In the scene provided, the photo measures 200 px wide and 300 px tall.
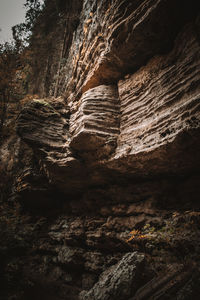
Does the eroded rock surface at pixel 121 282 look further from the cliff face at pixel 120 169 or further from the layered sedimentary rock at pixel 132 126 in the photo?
the layered sedimentary rock at pixel 132 126

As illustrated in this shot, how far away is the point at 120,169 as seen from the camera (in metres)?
5.64

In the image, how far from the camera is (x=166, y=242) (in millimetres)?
4332

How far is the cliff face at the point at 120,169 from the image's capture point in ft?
13.2

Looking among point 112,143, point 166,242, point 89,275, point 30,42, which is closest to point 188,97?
point 112,143

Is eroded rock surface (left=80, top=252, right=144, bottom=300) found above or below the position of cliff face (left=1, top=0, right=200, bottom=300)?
below

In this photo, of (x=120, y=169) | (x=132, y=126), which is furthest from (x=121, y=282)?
(x=132, y=126)

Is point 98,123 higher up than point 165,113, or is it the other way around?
point 98,123

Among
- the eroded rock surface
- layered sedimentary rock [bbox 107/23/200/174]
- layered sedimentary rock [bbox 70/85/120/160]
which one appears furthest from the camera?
layered sedimentary rock [bbox 70/85/120/160]

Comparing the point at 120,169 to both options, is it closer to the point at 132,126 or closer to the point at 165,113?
the point at 132,126

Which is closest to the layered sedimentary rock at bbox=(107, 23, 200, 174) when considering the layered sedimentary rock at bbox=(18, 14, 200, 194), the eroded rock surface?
the layered sedimentary rock at bbox=(18, 14, 200, 194)

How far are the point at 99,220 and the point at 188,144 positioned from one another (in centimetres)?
459

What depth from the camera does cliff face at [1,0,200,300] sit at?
402 centimetres

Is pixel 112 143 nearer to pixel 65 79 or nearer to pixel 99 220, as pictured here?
pixel 99 220

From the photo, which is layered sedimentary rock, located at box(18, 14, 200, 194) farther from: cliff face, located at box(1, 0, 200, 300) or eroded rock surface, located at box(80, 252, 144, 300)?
eroded rock surface, located at box(80, 252, 144, 300)
